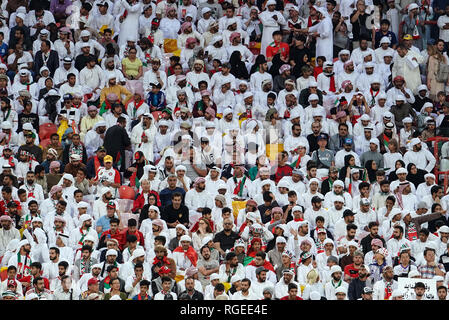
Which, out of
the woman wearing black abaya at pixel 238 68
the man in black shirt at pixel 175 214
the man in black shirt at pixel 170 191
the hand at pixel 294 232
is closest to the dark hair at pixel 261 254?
the hand at pixel 294 232

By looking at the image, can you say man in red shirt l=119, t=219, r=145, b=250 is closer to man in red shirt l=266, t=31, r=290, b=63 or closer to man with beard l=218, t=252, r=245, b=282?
man with beard l=218, t=252, r=245, b=282

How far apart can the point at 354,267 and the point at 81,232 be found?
4393mm

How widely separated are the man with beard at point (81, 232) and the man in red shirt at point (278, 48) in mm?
6982

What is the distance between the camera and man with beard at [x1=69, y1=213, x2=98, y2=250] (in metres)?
18.8

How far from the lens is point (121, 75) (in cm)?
2359

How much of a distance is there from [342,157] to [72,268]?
5.93m

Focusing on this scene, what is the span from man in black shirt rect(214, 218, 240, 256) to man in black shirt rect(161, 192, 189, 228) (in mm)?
725

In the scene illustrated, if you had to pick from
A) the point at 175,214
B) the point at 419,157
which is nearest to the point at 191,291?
the point at 175,214

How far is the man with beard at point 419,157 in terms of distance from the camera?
21875 millimetres

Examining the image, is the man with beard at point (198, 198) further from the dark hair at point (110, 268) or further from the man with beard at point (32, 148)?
the man with beard at point (32, 148)

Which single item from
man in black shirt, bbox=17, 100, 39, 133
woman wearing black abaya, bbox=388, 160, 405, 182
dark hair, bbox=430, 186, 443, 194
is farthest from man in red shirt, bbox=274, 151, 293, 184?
man in black shirt, bbox=17, 100, 39, 133

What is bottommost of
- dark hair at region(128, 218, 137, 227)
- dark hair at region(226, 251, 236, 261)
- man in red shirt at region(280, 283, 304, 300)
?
man in red shirt at region(280, 283, 304, 300)
